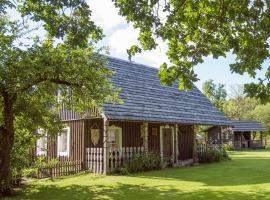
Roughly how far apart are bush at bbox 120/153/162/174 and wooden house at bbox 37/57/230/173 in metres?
0.55

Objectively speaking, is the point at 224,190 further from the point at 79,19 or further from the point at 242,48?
the point at 79,19

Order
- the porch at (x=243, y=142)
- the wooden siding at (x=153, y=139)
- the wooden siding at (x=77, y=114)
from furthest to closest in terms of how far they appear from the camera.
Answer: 1. the porch at (x=243, y=142)
2. the wooden siding at (x=153, y=139)
3. the wooden siding at (x=77, y=114)

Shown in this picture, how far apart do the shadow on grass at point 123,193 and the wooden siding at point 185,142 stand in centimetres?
983

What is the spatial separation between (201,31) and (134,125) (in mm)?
11623

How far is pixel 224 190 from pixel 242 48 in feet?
18.6

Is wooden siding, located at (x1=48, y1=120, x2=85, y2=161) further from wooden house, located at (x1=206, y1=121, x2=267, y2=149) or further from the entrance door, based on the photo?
wooden house, located at (x1=206, y1=121, x2=267, y2=149)

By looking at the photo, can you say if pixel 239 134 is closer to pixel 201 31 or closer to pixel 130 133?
pixel 130 133

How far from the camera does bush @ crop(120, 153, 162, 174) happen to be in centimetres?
1738

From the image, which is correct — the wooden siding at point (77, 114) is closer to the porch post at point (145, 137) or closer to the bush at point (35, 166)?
the bush at point (35, 166)

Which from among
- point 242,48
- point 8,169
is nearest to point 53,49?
point 8,169

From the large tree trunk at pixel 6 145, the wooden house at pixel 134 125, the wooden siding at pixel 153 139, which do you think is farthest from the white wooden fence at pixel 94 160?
the large tree trunk at pixel 6 145

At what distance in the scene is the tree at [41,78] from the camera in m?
10.9

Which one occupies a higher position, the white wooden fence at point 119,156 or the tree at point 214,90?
the tree at point 214,90

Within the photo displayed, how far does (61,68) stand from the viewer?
11734 mm
